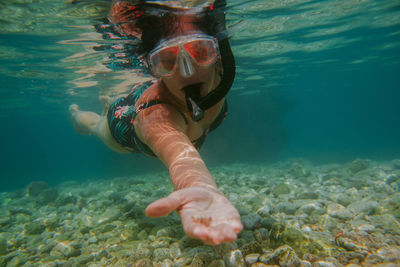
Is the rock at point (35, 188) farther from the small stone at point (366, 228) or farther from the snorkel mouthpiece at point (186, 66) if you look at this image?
the small stone at point (366, 228)

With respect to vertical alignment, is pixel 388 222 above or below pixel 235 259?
below

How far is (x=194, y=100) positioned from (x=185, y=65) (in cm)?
57

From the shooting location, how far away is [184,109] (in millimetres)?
2773

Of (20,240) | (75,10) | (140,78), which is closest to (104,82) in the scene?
(140,78)

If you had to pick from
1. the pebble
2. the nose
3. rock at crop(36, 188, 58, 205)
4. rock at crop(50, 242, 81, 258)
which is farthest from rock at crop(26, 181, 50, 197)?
the pebble

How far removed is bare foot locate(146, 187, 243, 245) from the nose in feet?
6.05

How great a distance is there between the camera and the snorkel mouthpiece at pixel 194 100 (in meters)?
2.54

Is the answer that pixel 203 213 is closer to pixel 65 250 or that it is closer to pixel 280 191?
pixel 65 250

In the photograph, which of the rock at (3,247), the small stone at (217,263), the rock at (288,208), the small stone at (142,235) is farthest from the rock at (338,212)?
the rock at (3,247)

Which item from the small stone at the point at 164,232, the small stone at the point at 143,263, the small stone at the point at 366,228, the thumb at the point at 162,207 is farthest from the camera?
the small stone at the point at 164,232

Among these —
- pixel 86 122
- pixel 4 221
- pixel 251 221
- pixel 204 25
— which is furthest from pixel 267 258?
pixel 4 221

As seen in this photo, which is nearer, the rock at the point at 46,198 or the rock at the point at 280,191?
the rock at the point at 280,191

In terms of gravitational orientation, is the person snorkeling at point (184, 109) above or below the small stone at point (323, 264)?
above

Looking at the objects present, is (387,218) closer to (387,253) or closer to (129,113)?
(387,253)
